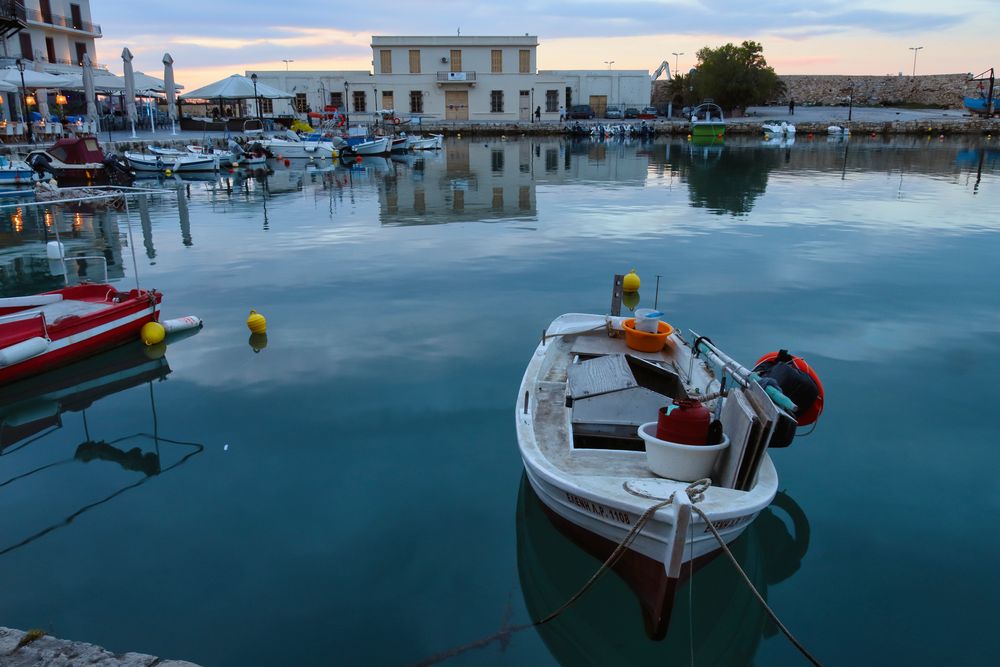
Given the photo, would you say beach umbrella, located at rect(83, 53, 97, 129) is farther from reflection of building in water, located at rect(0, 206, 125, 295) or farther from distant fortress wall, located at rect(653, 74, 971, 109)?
distant fortress wall, located at rect(653, 74, 971, 109)

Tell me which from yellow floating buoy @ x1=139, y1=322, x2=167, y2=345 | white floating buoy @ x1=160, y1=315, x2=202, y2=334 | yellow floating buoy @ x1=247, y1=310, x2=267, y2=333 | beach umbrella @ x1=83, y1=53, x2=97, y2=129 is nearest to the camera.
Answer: yellow floating buoy @ x1=139, y1=322, x2=167, y2=345

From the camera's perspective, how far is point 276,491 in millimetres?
6988

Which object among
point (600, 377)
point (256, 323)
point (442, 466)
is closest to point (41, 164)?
point (256, 323)

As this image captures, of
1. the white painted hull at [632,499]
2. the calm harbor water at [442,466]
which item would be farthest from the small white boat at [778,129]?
the white painted hull at [632,499]

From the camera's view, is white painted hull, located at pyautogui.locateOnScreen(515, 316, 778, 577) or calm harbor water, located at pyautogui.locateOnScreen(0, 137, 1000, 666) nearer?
white painted hull, located at pyautogui.locateOnScreen(515, 316, 778, 577)

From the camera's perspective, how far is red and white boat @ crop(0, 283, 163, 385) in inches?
374

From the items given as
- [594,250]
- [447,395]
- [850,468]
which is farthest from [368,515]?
[594,250]

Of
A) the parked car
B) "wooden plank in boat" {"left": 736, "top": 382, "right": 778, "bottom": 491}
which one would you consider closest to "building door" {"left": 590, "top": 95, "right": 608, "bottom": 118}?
the parked car

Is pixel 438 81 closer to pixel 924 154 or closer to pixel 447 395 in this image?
pixel 924 154

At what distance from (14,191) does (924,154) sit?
169ft

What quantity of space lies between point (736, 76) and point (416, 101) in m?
34.0

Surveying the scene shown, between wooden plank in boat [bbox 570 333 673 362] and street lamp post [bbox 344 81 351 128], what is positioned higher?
street lamp post [bbox 344 81 351 128]

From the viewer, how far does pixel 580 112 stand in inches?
3007

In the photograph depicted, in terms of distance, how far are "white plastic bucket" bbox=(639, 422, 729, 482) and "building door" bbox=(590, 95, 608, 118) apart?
A: 264 feet
